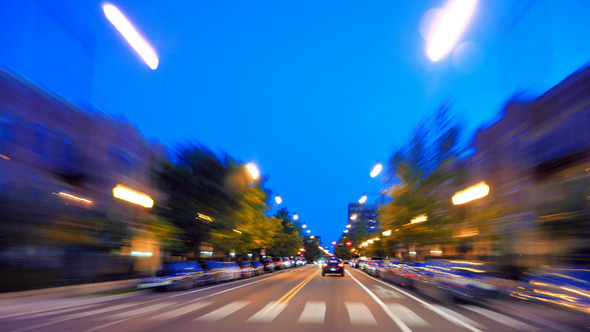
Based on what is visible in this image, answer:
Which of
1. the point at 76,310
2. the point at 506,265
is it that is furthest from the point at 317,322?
the point at 506,265

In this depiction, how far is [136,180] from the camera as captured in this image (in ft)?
85.9

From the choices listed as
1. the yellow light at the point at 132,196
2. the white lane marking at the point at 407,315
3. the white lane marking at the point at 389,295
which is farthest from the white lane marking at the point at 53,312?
the white lane marking at the point at 389,295

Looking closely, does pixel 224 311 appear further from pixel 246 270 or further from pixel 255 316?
pixel 246 270

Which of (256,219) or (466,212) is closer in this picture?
(466,212)

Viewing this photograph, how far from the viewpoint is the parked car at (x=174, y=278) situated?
59.0ft

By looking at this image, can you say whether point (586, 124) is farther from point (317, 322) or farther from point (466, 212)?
point (317, 322)

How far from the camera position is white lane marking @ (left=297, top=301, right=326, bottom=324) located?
9.95 m

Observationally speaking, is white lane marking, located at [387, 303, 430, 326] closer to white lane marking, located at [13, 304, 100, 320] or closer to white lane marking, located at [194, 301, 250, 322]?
white lane marking, located at [194, 301, 250, 322]

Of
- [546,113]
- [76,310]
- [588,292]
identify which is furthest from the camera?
[546,113]

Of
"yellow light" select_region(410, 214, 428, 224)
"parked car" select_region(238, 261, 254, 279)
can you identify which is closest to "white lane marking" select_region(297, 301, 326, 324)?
"yellow light" select_region(410, 214, 428, 224)

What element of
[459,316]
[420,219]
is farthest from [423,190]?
[459,316]

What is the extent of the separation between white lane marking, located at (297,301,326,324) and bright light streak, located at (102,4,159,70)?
25.5ft

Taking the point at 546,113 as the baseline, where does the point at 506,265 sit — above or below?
below

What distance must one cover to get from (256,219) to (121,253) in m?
18.9
